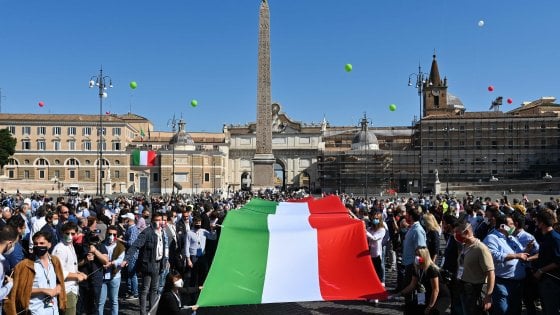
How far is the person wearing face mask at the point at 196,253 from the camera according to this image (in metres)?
9.00

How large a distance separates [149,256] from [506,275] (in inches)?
185

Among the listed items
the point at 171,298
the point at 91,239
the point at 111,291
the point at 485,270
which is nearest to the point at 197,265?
the point at 111,291

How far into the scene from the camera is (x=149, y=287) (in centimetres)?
806

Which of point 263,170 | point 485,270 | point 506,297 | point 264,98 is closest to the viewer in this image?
point 485,270

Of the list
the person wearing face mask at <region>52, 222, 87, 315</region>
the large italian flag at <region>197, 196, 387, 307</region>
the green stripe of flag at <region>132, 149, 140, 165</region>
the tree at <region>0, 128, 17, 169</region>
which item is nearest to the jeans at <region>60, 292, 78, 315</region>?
the person wearing face mask at <region>52, 222, 87, 315</region>

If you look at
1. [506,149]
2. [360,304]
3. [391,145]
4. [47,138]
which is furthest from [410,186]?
[360,304]

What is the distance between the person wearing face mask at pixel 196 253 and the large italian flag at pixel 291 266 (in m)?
0.87

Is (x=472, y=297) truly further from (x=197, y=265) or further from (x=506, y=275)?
(x=197, y=265)

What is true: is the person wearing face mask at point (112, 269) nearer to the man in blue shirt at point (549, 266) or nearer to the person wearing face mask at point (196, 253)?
the person wearing face mask at point (196, 253)

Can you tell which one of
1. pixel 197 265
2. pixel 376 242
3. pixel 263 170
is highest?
pixel 263 170

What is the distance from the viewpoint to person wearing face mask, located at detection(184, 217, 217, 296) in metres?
9.00

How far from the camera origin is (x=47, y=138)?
234 ft

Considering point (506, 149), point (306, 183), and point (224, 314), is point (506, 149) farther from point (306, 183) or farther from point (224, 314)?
point (224, 314)

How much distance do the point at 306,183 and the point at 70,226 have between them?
260ft
